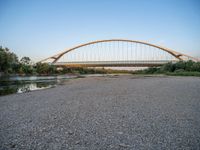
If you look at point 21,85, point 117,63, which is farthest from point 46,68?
point 21,85

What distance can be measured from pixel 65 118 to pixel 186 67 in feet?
137

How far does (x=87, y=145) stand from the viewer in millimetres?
2170

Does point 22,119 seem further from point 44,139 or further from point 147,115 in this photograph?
point 147,115

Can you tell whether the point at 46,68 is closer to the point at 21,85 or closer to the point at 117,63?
the point at 117,63

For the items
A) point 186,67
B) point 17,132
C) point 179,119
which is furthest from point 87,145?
point 186,67

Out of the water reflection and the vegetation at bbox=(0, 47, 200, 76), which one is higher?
the vegetation at bbox=(0, 47, 200, 76)

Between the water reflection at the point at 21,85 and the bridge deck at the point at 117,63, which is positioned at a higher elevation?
the bridge deck at the point at 117,63

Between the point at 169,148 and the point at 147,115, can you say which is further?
the point at 147,115

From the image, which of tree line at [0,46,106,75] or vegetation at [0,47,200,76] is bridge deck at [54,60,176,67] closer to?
vegetation at [0,47,200,76]

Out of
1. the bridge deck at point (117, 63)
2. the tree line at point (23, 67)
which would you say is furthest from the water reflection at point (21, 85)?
the bridge deck at point (117, 63)

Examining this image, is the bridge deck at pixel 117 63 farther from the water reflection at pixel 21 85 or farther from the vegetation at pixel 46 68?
the water reflection at pixel 21 85

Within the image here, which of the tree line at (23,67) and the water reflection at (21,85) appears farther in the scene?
the tree line at (23,67)

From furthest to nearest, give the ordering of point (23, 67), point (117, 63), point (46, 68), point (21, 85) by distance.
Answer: point (46, 68)
point (117, 63)
point (23, 67)
point (21, 85)

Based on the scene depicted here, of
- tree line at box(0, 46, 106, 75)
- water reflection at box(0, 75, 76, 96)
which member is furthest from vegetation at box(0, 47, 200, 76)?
water reflection at box(0, 75, 76, 96)
